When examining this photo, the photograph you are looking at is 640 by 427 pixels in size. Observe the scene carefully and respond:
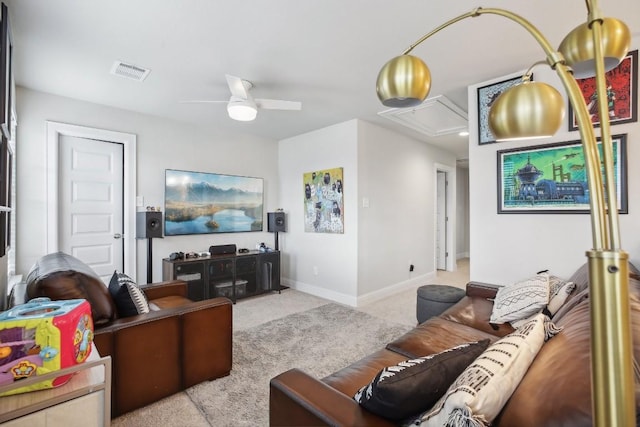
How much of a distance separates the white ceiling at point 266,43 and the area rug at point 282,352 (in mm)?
2451

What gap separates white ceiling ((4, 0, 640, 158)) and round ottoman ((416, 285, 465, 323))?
78.9 inches

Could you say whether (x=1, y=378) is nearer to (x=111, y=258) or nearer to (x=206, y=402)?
(x=206, y=402)

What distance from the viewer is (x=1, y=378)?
106 centimetres

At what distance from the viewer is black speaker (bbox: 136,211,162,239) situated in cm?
351

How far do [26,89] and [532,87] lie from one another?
4.22 meters

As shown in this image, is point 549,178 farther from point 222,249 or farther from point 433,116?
point 222,249

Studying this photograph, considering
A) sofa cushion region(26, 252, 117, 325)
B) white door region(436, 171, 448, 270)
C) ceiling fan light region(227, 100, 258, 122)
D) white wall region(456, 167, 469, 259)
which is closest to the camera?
sofa cushion region(26, 252, 117, 325)

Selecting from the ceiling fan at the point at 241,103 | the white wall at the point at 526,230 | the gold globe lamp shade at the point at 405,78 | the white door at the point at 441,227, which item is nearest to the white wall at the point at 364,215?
the white door at the point at 441,227

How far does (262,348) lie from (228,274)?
165 centimetres

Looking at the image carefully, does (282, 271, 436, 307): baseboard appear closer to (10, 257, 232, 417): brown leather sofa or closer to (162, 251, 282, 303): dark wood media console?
(162, 251, 282, 303): dark wood media console

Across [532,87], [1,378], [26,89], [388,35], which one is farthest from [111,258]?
[532,87]

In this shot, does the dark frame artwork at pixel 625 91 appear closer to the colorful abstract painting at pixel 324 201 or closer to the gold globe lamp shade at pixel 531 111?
the gold globe lamp shade at pixel 531 111

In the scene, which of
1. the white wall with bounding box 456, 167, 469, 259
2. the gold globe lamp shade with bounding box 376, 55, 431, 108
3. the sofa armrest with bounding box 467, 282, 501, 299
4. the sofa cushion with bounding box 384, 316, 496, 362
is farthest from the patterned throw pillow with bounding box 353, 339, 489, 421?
the white wall with bounding box 456, 167, 469, 259

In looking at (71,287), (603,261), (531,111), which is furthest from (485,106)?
(71,287)
